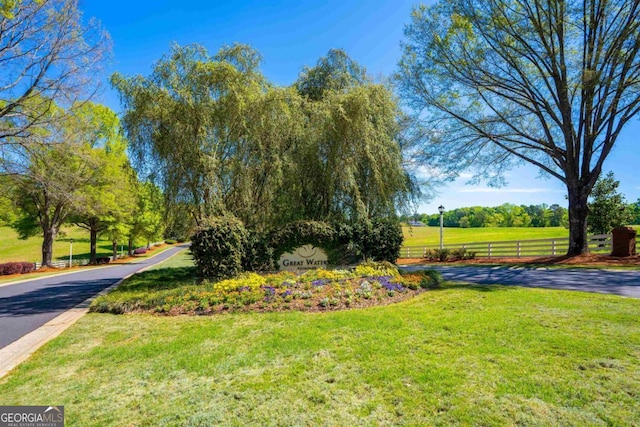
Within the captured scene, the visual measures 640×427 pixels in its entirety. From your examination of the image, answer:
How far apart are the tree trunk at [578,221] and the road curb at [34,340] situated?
1769 centimetres

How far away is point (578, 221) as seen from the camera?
14.2 metres

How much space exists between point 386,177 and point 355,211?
60.9 inches

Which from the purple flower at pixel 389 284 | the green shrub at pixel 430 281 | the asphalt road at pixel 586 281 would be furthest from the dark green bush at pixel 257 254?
the asphalt road at pixel 586 281

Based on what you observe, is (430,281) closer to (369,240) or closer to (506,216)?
(369,240)

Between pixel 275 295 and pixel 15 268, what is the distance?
16624 millimetres

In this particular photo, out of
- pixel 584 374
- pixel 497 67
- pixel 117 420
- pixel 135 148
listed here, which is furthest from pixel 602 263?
pixel 135 148

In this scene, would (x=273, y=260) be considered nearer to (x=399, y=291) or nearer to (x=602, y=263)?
(x=399, y=291)

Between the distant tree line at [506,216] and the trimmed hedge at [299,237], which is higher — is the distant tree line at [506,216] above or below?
above

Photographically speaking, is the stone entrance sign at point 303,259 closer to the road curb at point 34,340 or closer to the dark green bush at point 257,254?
the dark green bush at point 257,254

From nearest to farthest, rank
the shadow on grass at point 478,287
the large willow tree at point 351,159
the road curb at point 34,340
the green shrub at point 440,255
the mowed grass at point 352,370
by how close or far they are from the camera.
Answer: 1. the mowed grass at point 352,370
2. the road curb at point 34,340
3. the shadow on grass at point 478,287
4. the large willow tree at point 351,159
5. the green shrub at point 440,255

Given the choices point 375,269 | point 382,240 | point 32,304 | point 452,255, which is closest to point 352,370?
point 375,269

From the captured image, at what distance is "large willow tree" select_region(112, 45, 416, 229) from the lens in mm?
9273

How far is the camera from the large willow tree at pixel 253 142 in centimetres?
927

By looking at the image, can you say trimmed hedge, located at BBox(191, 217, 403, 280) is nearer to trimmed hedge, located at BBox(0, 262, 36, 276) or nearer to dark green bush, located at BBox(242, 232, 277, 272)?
dark green bush, located at BBox(242, 232, 277, 272)
